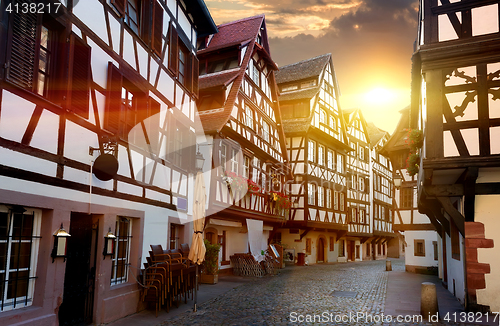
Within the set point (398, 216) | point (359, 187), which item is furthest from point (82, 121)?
point (359, 187)

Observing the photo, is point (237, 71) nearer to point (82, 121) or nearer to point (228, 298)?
point (228, 298)

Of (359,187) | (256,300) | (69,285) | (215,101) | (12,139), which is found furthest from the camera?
(359,187)

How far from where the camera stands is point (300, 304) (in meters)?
10.7

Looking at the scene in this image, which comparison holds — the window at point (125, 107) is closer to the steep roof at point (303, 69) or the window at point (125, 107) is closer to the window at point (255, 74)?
the window at point (255, 74)

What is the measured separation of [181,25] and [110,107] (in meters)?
5.02

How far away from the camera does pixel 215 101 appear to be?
1783 cm

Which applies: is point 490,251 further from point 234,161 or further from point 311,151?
point 311,151

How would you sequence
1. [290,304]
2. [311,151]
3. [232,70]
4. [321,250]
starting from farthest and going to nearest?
[321,250] → [311,151] → [232,70] → [290,304]

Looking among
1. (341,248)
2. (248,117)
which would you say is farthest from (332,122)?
(248,117)

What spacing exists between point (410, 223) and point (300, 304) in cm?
1202

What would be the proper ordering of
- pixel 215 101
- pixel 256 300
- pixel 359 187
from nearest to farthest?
pixel 256 300 < pixel 215 101 < pixel 359 187

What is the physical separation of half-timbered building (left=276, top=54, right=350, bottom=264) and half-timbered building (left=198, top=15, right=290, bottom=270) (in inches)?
111

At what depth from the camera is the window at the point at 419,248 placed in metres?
20.7

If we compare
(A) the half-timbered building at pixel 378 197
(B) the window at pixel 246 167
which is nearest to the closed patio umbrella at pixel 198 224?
(B) the window at pixel 246 167
